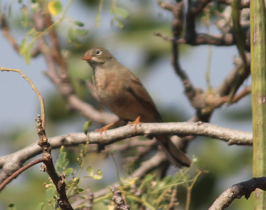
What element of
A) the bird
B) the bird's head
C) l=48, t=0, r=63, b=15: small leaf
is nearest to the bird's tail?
the bird

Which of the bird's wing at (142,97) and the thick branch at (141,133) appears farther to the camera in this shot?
the bird's wing at (142,97)

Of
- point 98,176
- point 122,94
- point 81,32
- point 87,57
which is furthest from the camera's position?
point 87,57

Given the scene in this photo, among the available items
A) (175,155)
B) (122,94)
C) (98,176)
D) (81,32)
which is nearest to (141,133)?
(98,176)

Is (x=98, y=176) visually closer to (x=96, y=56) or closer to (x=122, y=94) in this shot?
(x=122, y=94)

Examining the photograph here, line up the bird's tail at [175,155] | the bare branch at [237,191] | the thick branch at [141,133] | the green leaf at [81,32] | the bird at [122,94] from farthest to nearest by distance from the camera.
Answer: the bird at [122,94] < the bird's tail at [175,155] < the green leaf at [81,32] < the thick branch at [141,133] < the bare branch at [237,191]

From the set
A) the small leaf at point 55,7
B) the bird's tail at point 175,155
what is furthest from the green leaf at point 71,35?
the bird's tail at point 175,155

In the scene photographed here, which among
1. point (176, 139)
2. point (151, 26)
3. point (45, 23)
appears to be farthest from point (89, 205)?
point (151, 26)

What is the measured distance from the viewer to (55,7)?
3059mm

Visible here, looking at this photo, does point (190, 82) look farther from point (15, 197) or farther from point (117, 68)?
point (15, 197)

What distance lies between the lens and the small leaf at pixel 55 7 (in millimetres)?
3043

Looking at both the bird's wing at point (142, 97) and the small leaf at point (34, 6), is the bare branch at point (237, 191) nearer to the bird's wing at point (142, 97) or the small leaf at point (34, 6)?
the small leaf at point (34, 6)

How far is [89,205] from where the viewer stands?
265cm

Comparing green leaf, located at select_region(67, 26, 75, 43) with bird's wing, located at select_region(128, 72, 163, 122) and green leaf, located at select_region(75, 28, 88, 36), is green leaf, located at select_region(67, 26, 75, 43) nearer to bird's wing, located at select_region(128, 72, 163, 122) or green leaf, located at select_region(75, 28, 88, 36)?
green leaf, located at select_region(75, 28, 88, 36)

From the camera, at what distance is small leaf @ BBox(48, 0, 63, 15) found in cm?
304
